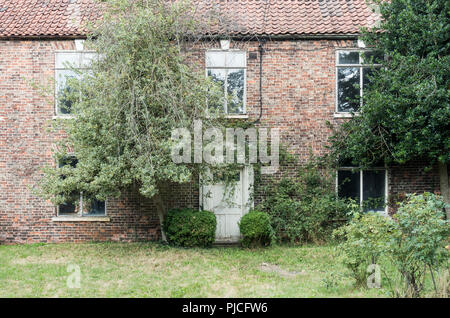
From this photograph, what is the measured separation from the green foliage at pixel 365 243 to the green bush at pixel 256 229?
3.61 m

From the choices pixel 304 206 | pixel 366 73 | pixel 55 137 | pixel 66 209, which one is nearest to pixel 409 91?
pixel 366 73

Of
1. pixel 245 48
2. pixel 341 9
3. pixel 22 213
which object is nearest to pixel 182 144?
pixel 245 48

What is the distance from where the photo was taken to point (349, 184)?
1128 cm

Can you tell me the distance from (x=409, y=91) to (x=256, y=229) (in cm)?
520

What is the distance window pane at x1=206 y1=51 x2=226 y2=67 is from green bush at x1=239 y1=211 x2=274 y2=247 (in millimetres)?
4488

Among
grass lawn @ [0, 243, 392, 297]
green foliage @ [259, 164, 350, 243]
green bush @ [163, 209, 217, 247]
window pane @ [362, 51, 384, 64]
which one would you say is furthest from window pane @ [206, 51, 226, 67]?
grass lawn @ [0, 243, 392, 297]

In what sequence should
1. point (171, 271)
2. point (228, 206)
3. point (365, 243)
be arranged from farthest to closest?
1. point (228, 206)
2. point (171, 271)
3. point (365, 243)

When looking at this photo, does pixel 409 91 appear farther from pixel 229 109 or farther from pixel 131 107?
pixel 131 107

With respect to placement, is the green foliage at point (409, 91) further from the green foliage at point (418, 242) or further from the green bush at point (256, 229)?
the green foliage at point (418, 242)

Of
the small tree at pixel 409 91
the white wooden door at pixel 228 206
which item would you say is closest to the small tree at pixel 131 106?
the white wooden door at pixel 228 206

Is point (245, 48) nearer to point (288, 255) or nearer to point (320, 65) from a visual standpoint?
point (320, 65)

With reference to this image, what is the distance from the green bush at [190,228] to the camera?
9.79 metres

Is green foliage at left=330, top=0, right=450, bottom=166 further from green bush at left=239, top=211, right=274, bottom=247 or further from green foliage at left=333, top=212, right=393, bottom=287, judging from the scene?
green foliage at left=333, top=212, right=393, bottom=287

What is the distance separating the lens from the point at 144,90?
8773 millimetres
